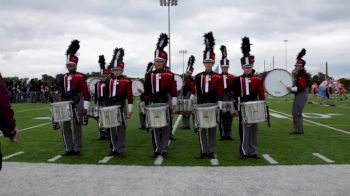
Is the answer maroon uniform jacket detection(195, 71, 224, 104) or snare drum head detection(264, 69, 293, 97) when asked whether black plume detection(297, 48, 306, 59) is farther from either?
maroon uniform jacket detection(195, 71, 224, 104)

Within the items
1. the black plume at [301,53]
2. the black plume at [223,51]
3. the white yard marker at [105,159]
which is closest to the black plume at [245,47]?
the white yard marker at [105,159]

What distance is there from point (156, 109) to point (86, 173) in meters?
2.02

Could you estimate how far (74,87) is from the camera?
9453 mm

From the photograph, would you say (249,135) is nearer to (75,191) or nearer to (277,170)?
(277,170)

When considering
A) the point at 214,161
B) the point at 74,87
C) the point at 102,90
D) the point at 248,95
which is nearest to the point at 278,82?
the point at 248,95

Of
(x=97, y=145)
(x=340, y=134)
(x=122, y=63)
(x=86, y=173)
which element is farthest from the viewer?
(x=340, y=134)

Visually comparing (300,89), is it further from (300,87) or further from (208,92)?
(208,92)

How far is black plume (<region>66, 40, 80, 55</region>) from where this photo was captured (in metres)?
9.69

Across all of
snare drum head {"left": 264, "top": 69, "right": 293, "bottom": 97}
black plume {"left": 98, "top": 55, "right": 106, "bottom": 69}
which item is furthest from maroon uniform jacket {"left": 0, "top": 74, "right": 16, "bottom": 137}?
black plume {"left": 98, "top": 55, "right": 106, "bottom": 69}

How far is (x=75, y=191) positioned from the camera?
20.1 ft

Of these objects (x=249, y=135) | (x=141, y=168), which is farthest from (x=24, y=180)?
(x=249, y=135)

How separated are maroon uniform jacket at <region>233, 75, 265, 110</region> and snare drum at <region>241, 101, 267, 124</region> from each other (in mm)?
350

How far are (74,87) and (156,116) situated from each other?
188 centimetres

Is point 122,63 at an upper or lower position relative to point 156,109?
upper
